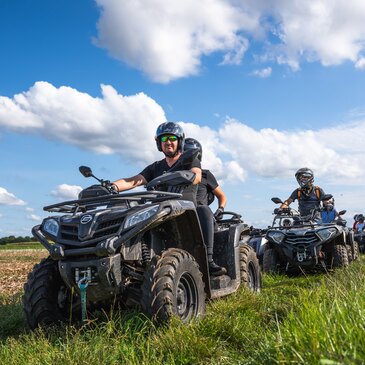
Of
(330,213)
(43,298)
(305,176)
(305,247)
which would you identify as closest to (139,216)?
(43,298)

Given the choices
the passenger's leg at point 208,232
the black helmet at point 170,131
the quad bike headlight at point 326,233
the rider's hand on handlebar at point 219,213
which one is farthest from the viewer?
the quad bike headlight at point 326,233

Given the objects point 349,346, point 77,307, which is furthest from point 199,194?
point 349,346

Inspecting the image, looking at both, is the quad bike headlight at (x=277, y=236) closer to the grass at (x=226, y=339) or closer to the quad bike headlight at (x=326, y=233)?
the quad bike headlight at (x=326, y=233)

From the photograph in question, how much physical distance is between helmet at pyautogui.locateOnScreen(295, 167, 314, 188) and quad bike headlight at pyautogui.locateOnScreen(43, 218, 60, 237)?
778 cm

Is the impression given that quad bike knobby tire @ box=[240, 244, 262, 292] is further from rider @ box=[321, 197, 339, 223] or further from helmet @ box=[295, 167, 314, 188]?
rider @ box=[321, 197, 339, 223]

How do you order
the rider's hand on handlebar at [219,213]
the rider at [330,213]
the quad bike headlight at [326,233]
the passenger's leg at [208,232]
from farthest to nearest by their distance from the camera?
1. the rider at [330,213]
2. the quad bike headlight at [326,233]
3. the rider's hand on handlebar at [219,213]
4. the passenger's leg at [208,232]

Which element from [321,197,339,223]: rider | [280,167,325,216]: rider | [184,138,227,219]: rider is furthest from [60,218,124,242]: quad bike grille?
[321,197,339,223]: rider

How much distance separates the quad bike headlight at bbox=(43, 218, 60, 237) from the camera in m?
4.64

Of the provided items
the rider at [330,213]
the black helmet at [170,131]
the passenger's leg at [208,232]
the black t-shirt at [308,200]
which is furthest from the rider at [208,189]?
the rider at [330,213]

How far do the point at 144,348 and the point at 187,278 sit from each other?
107 centimetres

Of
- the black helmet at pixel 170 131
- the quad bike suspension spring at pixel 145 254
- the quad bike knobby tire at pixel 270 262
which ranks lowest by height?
the quad bike knobby tire at pixel 270 262

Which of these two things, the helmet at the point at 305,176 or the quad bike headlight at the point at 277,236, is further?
the helmet at the point at 305,176

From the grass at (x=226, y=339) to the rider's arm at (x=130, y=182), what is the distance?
167 cm

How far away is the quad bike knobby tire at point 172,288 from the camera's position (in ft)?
13.5
